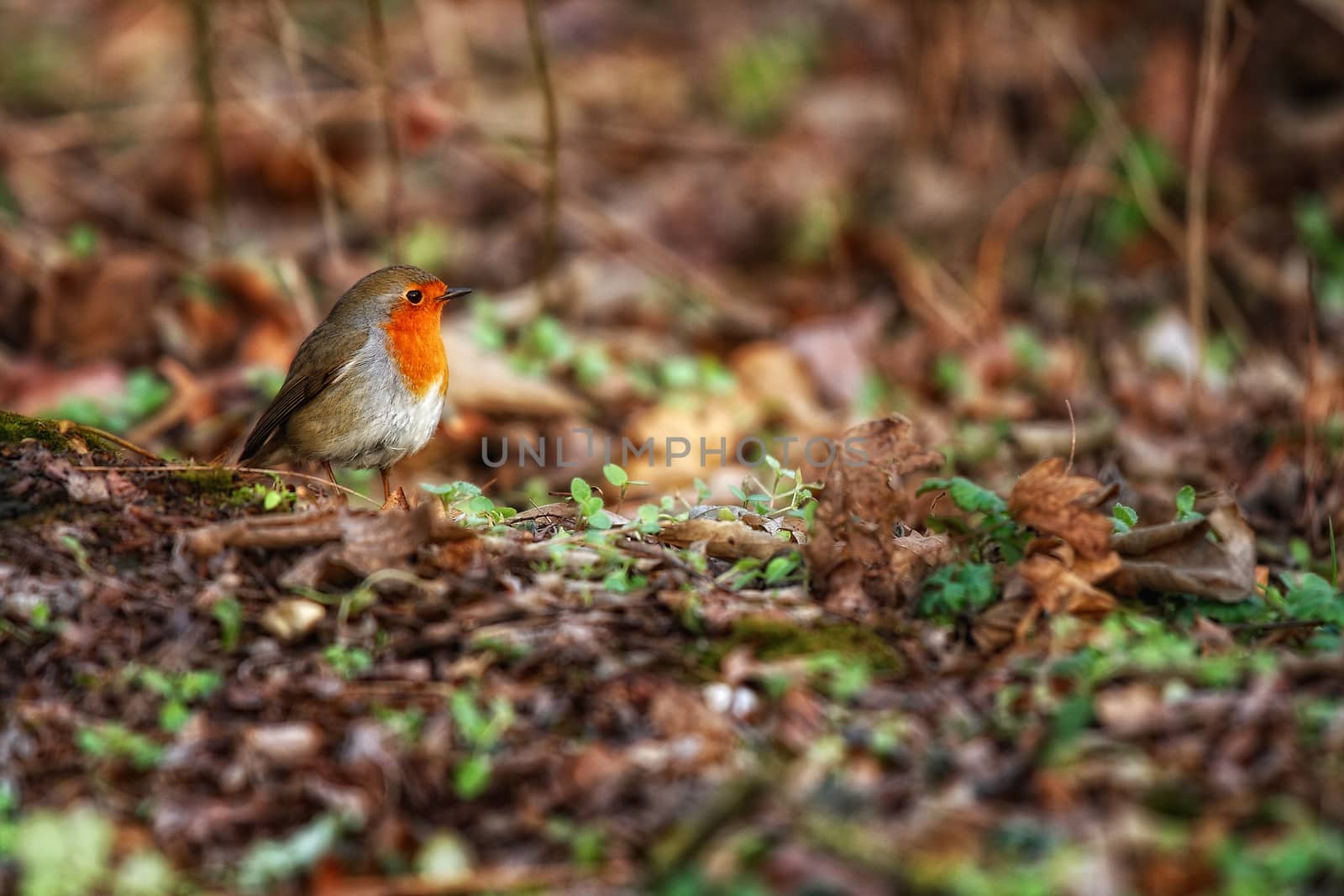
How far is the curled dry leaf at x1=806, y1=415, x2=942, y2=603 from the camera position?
3.29 m

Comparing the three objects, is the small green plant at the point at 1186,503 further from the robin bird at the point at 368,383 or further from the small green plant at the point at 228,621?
the robin bird at the point at 368,383

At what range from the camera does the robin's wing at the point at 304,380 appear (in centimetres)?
498

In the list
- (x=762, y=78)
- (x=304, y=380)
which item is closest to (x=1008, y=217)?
(x=762, y=78)

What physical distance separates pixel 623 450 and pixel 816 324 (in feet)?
6.48

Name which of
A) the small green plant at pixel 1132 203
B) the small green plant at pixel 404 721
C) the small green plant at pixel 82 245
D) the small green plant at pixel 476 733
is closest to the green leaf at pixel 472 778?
the small green plant at pixel 476 733

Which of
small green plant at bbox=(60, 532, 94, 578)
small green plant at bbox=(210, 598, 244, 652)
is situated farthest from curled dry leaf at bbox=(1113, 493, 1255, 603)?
small green plant at bbox=(60, 532, 94, 578)

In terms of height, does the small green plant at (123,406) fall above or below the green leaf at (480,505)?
below

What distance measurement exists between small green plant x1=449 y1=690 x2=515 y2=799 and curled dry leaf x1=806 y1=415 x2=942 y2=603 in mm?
912

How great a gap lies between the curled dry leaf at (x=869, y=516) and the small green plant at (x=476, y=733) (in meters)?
0.91

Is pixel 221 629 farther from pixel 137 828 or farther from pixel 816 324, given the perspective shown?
pixel 816 324

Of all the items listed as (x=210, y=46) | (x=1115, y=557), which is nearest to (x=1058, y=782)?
(x=1115, y=557)

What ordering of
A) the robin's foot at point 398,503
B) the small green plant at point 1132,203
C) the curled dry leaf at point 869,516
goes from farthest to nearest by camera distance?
1. the small green plant at point 1132,203
2. the robin's foot at point 398,503
3. the curled dry leaf at point 869,516

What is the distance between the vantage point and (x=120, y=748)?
268cm

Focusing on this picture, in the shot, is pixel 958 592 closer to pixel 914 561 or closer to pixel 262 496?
pixel 914 561
